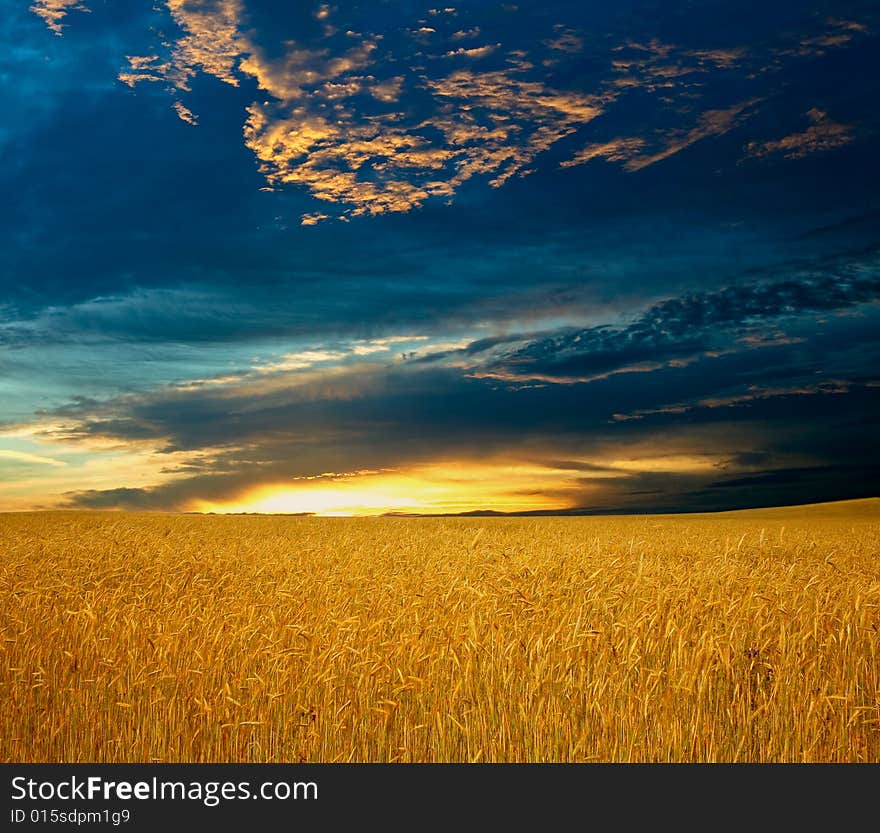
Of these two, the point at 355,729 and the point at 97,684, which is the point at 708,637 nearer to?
the point at 355,729

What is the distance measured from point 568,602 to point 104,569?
8115mm

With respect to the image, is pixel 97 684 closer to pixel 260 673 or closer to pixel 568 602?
pixel 260 673

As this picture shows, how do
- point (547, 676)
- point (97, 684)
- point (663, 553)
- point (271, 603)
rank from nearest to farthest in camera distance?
point (547, 676), point (97, 684), point (271, 603), point (663, 553)

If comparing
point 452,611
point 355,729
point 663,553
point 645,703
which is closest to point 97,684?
point 355,729

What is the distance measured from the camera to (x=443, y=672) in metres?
6.74

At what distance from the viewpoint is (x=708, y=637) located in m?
7.21

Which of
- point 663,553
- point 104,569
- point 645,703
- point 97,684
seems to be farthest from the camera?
point 663,553

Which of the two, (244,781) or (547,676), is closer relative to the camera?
(244,781)

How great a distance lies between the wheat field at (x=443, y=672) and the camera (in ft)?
19.5

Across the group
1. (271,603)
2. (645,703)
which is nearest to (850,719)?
(645,703)

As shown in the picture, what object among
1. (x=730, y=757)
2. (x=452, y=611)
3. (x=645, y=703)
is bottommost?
(x=730, y=757)

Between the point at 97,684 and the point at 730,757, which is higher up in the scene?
the point at 97,684

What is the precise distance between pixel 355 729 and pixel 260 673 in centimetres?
138

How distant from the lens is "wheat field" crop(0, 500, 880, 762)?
5.96 metres
